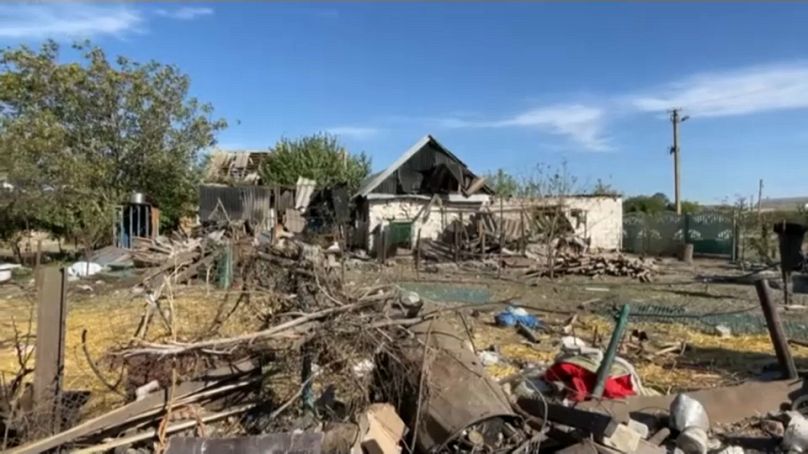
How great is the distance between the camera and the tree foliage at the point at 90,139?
21344 mm

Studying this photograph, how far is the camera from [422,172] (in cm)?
3011

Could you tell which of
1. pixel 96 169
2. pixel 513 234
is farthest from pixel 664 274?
pixel 96 169

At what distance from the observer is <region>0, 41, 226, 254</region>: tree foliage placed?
21.3 metres

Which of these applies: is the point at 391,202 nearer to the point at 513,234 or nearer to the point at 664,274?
the point at 513,234

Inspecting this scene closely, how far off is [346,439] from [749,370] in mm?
5528

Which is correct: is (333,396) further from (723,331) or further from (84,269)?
(84,269)

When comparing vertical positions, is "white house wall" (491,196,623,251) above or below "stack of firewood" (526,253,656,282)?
above

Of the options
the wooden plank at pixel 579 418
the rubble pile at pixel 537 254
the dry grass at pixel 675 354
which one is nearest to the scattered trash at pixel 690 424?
the wooden plank at pixel 579 418

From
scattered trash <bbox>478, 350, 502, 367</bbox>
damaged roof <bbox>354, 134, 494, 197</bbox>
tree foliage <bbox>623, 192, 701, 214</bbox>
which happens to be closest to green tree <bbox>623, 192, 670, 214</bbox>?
tree foliage <bbox>623, 192, 701, 214</bbox>

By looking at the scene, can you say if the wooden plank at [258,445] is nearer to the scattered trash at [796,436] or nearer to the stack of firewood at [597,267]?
the scattered trash at [796,436]

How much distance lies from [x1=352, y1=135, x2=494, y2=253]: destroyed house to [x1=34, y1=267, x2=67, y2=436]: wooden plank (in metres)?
23.5

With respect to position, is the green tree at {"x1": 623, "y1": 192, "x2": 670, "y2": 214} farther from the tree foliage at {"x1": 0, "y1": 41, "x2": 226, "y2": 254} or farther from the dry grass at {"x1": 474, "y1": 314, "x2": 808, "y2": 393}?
the dry grass at {"x1": 474, "y1": 314, "x2": 808, "y2": 393}

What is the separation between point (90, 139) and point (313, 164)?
16.0 metres

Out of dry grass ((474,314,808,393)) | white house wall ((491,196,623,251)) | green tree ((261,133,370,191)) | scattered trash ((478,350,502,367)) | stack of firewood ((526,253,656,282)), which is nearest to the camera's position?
dry grass ((474,314,808,393))
